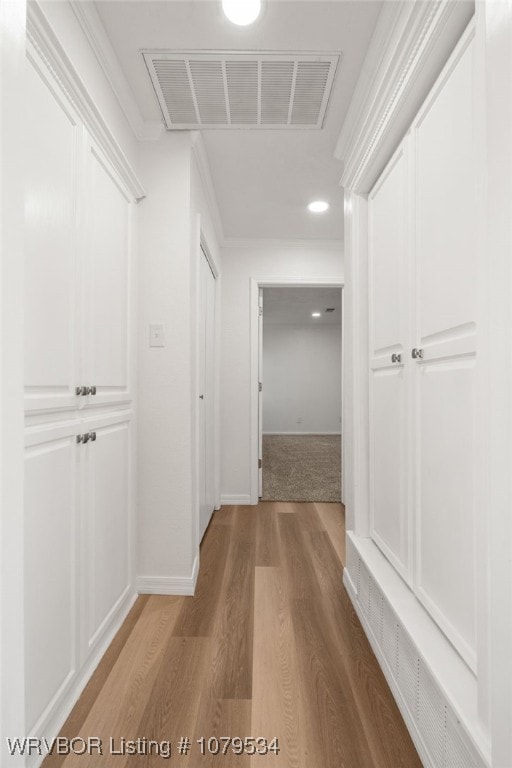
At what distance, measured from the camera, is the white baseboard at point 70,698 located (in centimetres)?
118

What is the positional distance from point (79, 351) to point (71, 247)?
34 centimetres

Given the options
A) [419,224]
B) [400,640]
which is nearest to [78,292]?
[419,224]

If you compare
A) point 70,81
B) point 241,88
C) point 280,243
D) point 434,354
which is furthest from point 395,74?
point 280,243

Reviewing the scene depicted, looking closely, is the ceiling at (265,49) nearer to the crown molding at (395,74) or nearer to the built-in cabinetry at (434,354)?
Result: the crown molding at (395,74)

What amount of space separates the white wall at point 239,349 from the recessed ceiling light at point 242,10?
7.85ft

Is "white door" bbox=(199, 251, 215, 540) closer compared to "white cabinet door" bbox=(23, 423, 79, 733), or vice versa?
"white cabinet door" bbox=(23, 423, 79, 733)

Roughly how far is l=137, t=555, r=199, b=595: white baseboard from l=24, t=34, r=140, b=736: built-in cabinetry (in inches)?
8.8

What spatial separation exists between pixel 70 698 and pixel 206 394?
202cm

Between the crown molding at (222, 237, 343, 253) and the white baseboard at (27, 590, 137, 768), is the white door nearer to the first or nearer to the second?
the crown molding at (222, 237, 343, 253)

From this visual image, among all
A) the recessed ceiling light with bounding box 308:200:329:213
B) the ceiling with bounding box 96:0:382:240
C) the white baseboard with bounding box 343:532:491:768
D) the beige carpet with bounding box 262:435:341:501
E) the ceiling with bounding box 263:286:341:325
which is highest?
the ceiling with bounding box 263:286:341:325

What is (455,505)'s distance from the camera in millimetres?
1149

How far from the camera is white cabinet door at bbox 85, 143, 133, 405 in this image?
5.13 ft

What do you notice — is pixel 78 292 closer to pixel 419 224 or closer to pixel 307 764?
pixel 419 224

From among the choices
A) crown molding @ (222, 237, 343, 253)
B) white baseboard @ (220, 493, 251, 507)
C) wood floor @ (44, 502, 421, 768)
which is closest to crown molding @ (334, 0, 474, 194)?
crown molding @ (222, 237, 343, 253)
